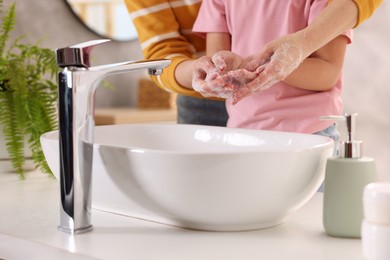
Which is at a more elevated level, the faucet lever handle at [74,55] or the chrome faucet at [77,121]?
the faucet lever handle at [74,55]

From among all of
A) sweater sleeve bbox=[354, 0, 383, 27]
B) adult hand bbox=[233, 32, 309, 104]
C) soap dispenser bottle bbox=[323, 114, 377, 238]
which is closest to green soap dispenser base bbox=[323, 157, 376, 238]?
soap dispenser bottle bbox=[323, 114, 377, 238]

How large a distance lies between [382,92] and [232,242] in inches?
63.9

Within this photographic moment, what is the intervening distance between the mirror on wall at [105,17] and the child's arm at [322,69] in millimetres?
2321

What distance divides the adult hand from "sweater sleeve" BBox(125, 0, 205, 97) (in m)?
0.58

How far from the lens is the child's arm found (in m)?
1.39

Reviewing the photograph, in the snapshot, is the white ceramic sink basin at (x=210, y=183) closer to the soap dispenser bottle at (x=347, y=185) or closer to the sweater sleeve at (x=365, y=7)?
the soap dispenser bottle at (x=347, y=185)

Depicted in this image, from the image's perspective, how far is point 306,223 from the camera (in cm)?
101

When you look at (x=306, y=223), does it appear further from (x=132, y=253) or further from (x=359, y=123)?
(x=359, y=123)

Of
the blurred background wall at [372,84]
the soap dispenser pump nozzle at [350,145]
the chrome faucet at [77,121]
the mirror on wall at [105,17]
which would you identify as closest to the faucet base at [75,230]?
the chrome faucet at [77,121]

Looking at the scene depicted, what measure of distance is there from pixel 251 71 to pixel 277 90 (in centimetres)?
29

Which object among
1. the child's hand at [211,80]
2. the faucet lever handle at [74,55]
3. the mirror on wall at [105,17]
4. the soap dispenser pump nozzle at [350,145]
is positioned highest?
the mirror on wall at [105,17]

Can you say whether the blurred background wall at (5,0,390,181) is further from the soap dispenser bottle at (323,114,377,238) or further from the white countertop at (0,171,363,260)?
the soap dispenser bottle at (323,114,377,238)

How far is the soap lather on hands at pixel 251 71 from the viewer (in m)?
1.14

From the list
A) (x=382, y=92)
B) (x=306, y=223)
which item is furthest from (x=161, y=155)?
(x=382, y=92)
